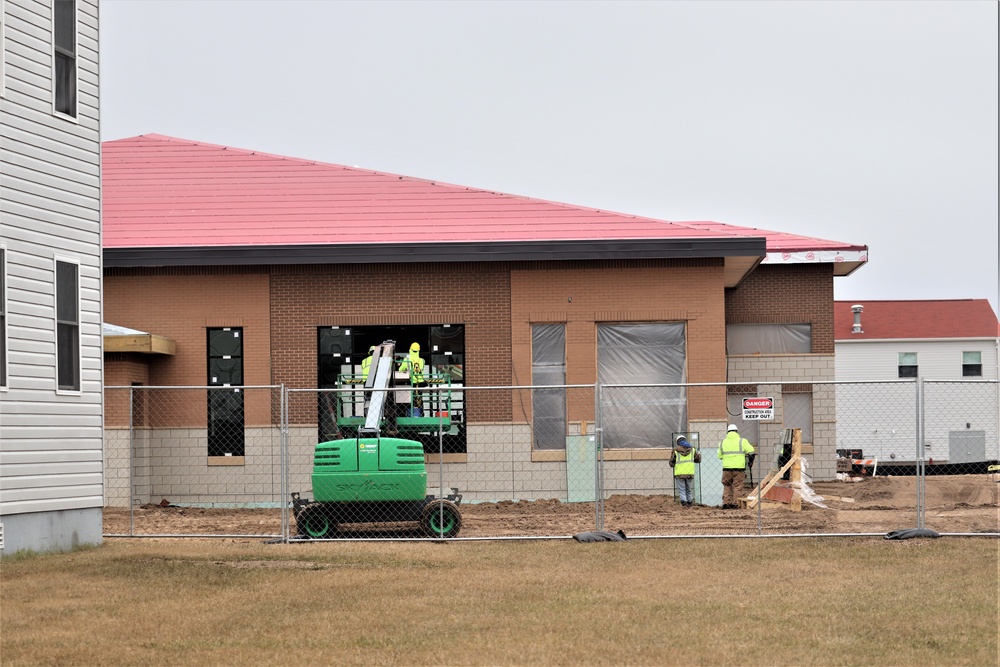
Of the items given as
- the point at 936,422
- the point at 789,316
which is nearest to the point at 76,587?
the point at 789,316

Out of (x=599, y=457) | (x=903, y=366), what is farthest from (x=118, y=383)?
(x=903, y=366)

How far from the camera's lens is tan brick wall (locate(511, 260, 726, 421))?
27.8 meters

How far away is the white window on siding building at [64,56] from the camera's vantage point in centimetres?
1662

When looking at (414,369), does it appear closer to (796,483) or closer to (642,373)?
(642,373)

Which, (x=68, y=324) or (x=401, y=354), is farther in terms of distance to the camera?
(x=401, y=354)

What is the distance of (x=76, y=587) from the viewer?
1334 cm

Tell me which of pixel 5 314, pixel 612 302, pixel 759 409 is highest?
pixel 612 302

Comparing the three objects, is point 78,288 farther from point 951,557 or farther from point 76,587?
point 951,557

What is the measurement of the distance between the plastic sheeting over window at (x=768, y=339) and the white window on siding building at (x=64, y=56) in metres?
19.6

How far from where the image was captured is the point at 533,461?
90.1 feet

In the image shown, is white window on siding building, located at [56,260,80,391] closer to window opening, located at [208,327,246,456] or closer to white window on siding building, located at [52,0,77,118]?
white window on siding building, located at [52,0,77,118]

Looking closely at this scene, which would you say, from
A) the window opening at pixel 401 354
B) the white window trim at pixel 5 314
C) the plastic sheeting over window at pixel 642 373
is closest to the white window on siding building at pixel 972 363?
the plastic sheeting over window at pixel 642 373

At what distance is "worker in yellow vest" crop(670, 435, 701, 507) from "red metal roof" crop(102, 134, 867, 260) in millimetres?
5118

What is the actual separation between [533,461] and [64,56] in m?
13.9
